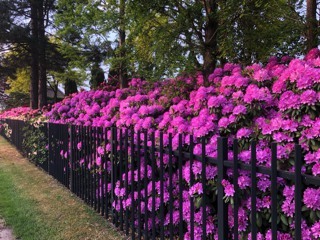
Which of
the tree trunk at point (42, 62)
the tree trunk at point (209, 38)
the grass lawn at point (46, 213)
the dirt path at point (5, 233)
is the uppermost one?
the tree trunk at point (42, 62)

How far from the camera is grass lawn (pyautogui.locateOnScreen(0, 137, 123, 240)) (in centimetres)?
413

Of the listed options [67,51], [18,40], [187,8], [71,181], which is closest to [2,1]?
[18,40]

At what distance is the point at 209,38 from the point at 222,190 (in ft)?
9.90

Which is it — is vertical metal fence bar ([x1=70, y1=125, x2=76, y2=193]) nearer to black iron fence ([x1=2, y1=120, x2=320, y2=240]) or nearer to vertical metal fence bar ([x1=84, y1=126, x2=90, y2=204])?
black iron fence ([x1=2, y1=120, x2=320, y2=240])

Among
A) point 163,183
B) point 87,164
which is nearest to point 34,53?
point 87,164

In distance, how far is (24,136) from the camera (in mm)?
11109

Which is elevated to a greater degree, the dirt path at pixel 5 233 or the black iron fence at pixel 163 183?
the black iron fence at pixel 163 183

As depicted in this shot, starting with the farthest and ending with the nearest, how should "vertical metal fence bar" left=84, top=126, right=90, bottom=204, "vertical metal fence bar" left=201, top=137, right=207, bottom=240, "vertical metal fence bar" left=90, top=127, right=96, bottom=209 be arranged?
"vertical metal fence bar" left=84, top=126, right=90, bottom=204
"vertical metal fence bar" left=90, top=127, right=96, bottom=209
"vertical metal fence bar" left=201, top=137, right=207, bottom=240

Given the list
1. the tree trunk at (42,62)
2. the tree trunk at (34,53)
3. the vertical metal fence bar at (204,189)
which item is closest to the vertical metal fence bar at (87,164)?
the vertical metal fence bar at (204,189)

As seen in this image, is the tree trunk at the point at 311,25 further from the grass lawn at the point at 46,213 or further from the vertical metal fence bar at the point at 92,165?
the grass lawn at the point at 46,213

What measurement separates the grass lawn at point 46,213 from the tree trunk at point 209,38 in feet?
8.45

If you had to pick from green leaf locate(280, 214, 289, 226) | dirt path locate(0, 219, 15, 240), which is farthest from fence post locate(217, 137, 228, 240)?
dirt path locate(0, 219, 15, 240)

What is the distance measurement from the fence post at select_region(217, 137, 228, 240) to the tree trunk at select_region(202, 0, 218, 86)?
248 cm

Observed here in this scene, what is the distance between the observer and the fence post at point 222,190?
249cm
